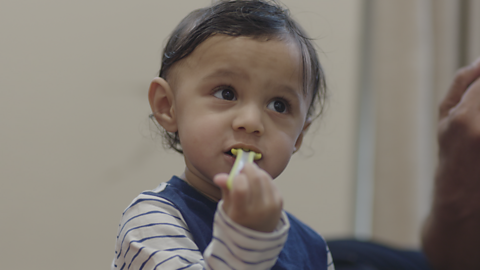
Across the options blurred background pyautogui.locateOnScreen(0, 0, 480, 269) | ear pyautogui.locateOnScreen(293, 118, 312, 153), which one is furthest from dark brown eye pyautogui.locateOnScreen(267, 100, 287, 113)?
blurred background pyautogui.locateOnScreen(0, 0, 480, 269)

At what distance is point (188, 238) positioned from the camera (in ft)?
1.92

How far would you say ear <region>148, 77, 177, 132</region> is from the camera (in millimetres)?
698

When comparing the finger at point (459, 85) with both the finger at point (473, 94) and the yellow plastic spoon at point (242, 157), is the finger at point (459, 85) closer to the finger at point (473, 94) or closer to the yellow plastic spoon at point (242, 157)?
the finger at point (473, 94)

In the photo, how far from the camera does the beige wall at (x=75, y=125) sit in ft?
3.73

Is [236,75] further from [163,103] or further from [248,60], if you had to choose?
[163,103]

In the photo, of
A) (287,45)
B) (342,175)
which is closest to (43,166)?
(287,45)

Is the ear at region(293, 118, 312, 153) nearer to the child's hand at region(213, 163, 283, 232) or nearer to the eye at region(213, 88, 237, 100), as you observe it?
the eye at region(213, 88, 237, 100)

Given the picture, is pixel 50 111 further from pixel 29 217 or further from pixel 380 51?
pixel 380 51

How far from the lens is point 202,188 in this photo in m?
0.71

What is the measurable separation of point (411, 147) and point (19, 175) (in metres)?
1.54

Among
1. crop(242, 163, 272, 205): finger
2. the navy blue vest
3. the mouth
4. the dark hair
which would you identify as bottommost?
the navy blue vest

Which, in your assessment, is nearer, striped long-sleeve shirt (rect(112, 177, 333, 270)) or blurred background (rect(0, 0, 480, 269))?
striped long-sleeve shirt (rect(112, 177, 333, 270))

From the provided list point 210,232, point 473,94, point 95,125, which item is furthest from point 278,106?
point 95,125

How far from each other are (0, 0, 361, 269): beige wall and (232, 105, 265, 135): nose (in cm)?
48
